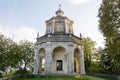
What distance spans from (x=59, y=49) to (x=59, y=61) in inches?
84.2

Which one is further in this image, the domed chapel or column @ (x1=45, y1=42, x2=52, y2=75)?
the domed chapel

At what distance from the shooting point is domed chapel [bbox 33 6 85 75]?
77.0 feet

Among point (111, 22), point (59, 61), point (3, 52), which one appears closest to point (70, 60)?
point (59, 61)

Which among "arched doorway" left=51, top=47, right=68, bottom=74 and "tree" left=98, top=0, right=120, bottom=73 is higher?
"tree" left=98, top=0, right=120, bottom=73

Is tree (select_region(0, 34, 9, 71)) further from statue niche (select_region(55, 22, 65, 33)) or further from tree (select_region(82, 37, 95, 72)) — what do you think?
tree (select_region(82, 37, 95, 72))

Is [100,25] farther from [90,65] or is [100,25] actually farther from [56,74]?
[90,65]

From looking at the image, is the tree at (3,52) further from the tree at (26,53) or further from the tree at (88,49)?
the tree at (88,49)

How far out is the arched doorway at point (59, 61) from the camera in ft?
80.8

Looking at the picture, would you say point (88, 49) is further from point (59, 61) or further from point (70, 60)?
point (70, 60)

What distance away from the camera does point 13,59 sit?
33.4 meters

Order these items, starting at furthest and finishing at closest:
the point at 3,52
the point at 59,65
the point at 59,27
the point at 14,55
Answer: the point at 14,55, the point at 3,52, the point at 59,27, the point at 59,65

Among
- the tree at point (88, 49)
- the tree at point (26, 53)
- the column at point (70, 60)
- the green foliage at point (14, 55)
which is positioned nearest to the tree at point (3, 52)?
the green foliage at point (14, 55)

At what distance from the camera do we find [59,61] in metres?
25.3

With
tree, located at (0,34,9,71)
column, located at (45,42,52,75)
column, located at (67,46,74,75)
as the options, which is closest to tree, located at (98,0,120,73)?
column, located at (67,46,74,75)
